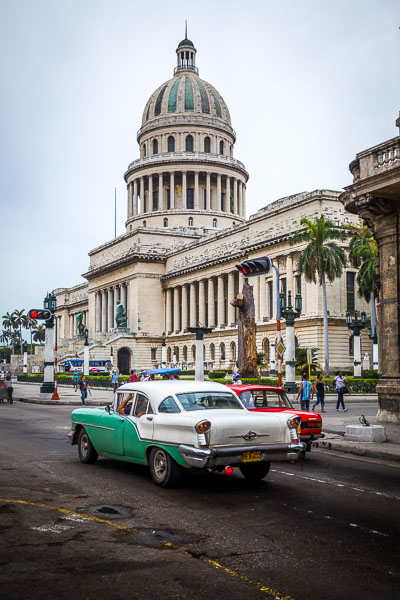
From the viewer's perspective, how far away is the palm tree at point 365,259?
53.0m

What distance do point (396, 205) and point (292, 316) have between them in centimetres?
1494

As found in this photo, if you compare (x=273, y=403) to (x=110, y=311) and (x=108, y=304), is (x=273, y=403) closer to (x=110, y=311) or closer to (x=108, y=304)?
(x=110, y=311)

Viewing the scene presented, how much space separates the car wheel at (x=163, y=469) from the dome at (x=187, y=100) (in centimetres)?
9790

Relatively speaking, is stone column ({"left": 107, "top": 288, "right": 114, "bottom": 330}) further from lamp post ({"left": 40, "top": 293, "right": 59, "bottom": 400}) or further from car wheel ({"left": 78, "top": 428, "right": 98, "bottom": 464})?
car wheel ({"left": 78, "top": 428, "right": 98, "bottom": 464})

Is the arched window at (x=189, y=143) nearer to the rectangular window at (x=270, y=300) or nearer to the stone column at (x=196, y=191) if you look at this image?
the stone column at (x=196, y=191)

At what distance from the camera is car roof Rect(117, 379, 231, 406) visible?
1045 cm

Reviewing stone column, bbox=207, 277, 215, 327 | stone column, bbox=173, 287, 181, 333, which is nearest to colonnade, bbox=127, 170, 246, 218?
stone column, bbox=173, 287, 181, 333

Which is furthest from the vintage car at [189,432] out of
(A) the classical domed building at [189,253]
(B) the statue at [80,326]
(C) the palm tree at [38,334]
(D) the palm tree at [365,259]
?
(C) the palm tree at [38,334]

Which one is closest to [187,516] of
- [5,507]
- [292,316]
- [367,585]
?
[5,507]

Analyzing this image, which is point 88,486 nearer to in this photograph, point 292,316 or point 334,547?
point 334,547

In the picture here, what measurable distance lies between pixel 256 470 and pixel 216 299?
231 feet

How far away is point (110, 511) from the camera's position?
8.27 meters

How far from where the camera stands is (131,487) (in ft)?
32.4

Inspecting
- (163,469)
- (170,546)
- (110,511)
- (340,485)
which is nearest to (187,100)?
(340,485)
